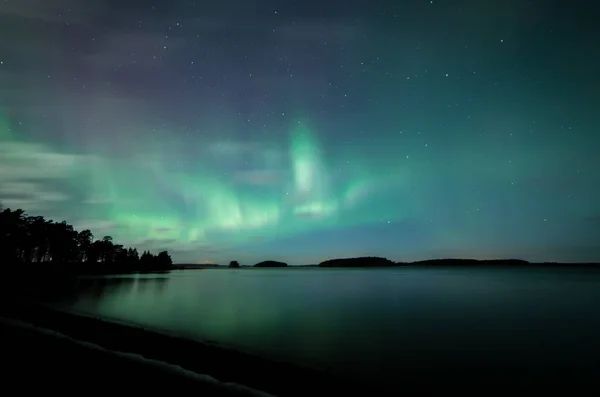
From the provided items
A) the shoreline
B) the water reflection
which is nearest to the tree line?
the water reflection

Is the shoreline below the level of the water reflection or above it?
above

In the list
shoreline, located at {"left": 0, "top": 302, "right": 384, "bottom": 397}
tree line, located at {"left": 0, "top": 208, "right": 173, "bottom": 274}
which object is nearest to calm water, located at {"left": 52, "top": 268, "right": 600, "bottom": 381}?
shoreline, located at {"left": 0, "top": 302, "right": 384, "bottom": 397}

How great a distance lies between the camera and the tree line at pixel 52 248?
278 ft

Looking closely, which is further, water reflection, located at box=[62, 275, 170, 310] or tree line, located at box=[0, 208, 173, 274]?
tree line, located at box=[0, 208, 173, 274]

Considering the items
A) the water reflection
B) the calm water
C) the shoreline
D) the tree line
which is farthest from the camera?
the tree line

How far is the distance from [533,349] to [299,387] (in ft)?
68.3

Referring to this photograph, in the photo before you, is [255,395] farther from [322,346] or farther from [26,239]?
[26,239]

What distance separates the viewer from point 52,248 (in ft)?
381

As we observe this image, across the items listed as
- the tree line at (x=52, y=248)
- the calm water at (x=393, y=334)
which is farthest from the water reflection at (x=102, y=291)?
the tree line at (x=52, y=248)

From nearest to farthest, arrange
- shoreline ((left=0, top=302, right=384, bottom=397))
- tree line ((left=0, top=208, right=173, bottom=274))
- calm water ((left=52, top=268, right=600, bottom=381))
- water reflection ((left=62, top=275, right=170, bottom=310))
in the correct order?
shoreline ((left=0, top=302, right=384, bottom=397)) < calm water ((left=52, top=268, right=600, bottom=381)) < water reflection ((left=62, top=275, right=170, bottom=310)) < tree line ((left=0, top=208, right=173, bottom=274))

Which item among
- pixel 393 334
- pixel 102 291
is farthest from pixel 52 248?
pixel 393 334

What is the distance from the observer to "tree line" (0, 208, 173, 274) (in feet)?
278

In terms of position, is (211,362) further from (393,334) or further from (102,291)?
(102,291)

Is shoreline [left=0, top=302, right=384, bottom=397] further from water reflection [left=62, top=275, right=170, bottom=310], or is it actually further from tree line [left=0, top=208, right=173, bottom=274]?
tree line [left=0, top=208, right=173, bottom=274]
